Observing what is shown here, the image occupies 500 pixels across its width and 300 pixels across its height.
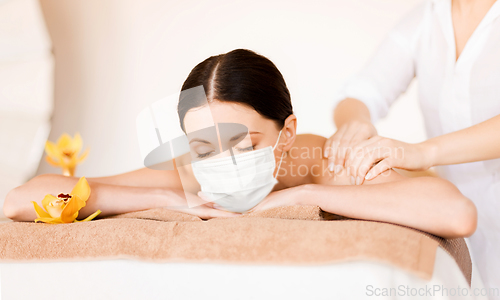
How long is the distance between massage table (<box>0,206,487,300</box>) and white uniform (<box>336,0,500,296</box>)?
45 cm

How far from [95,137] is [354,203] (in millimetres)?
2008

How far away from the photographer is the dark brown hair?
106 centimetres

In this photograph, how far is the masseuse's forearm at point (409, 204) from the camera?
0.75 metres

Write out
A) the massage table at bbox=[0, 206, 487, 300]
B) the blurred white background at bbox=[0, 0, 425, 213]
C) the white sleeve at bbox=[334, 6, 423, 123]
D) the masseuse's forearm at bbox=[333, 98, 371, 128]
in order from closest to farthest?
the massage table at bbox=[0, 206, 487, 300]
the masseuse's forearm at bbox=[333, 98, 371, 128]
the white sleeve at bbox=[334, 6, 423, 123]
the blurred white background at bbox=[0, 0, 425, 213]

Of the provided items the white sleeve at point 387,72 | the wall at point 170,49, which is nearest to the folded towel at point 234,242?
the white sleeve at point 387,72

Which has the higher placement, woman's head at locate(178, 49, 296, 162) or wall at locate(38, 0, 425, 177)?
wall at locate(38, 0, 425, 177)

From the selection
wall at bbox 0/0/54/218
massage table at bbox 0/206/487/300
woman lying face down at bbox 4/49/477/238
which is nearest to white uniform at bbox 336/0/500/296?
woman lying face down at bbox 4/49/477/238

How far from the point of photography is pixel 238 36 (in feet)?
7.64

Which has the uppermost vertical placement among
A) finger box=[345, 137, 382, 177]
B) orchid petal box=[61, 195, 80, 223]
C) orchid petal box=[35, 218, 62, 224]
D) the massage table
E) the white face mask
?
finger box=[345, 137, 382, 177]

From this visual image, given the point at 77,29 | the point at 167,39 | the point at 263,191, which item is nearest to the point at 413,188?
the point at 263,191

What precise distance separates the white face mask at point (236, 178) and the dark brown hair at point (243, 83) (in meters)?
0.13

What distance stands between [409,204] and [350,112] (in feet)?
1.66

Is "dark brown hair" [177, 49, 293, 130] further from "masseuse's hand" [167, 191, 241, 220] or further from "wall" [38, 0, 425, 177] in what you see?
"wall" [38, 0, 425, 177]

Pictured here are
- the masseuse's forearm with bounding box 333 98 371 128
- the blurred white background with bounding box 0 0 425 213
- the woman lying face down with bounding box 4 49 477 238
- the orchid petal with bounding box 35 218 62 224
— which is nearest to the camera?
the orchid petal with bounding box 35 218 62 224
